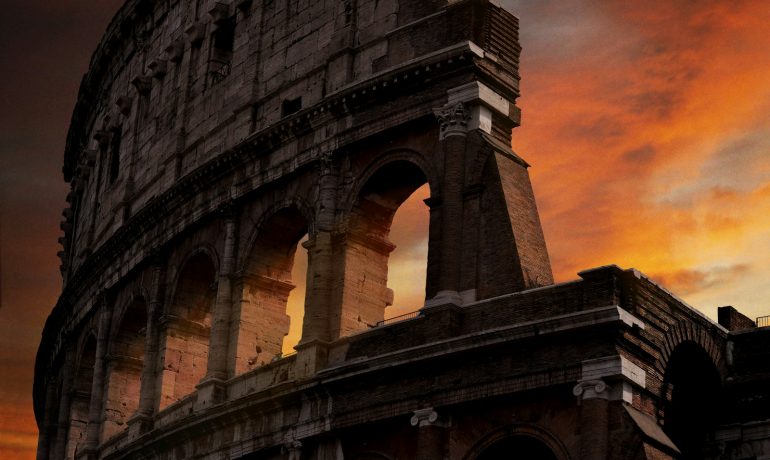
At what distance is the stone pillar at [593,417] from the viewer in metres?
A: 24.2

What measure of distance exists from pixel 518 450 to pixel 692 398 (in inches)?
140

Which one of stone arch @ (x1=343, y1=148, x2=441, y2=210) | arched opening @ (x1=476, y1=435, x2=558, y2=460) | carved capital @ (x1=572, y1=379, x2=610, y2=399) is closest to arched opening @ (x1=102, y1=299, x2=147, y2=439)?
stone arch @ (x1=343, y1=148, x2=441, y2=210)

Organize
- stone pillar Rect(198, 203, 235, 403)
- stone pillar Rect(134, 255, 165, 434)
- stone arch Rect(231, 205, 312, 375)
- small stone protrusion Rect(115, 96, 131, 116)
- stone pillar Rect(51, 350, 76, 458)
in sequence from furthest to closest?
small stone protrusion Rect(115, 96, 131, 116), stone pillar Rect(51, 350, 76, 458), stone pillar Rect(134, 255, 165, 434), stone arch Rect(231, 205, 312, 375), stone pillar Rect(198, 203, 235, 403)

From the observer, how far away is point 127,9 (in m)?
42.8

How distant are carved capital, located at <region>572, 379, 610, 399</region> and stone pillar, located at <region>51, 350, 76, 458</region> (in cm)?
2024

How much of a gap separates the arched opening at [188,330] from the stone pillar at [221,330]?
1.56 metres

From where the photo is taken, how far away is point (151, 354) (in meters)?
35.0

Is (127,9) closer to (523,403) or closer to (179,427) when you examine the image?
(179,427)

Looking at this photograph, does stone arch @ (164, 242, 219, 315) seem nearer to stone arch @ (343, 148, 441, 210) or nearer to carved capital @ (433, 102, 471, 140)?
stone arch @ (343, 148, 441, 210)

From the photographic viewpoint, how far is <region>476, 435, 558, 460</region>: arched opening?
25734 mm

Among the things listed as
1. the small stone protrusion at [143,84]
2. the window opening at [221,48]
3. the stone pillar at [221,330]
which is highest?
the small stone protrusion at [143,84]

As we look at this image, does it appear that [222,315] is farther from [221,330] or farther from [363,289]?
[363,289]

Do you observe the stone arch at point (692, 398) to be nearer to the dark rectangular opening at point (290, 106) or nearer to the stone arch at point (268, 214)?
the stone arch at point (268, 214)

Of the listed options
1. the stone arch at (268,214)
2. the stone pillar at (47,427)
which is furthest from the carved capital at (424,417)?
the stone pillar at (47,427)
